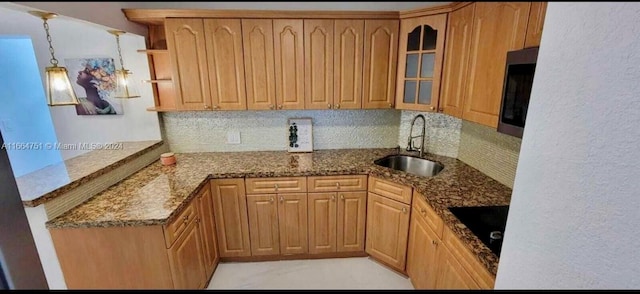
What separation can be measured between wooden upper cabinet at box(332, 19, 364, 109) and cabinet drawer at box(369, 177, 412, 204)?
25.0 inches

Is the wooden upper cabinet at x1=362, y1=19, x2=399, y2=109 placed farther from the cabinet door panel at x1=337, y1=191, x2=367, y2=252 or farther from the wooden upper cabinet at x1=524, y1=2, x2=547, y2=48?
the wooden upper cabinet at x1=524, y1=2, x2=547, y2=48

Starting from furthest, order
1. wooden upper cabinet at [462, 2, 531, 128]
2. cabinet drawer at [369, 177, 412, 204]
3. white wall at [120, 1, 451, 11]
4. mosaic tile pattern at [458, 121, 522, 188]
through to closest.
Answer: cabinet drawer at [369, 177, 412, 204] < mosaic tile pattern at [458, 121, 522, 188] < wooden upper cabinet at [462, 2, 531, 128] < white wall at [120, 1, 451, 11]

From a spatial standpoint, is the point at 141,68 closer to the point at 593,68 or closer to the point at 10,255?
the point at 10,255

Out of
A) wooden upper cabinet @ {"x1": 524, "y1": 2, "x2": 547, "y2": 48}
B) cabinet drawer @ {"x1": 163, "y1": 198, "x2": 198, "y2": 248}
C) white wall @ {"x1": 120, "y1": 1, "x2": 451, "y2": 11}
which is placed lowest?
cabinet drawer @ {"x1": 163, "y1": 198, "x2": 198, "y2": 248}

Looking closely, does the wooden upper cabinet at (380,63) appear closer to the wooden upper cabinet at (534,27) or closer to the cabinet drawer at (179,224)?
the wooden upper cabinet at (534,27)

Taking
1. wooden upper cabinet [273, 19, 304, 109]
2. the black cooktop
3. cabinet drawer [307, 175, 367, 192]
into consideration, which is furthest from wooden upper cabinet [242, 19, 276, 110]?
the black cooktop

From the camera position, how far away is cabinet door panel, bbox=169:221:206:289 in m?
1.58

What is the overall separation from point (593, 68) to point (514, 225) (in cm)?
31

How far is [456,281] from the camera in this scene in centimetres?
136

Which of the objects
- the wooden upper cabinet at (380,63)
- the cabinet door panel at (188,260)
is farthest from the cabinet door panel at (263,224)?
the wooden upper cabinet at (380,63)

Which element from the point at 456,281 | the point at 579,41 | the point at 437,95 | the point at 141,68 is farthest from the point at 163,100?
the point at 579,41

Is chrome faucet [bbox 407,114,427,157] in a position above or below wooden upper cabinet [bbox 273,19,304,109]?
below

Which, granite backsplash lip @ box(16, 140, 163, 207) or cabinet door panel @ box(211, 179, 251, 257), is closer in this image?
granite backsplash lip @ box(16, 140, 163, 207)

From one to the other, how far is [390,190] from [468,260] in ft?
2.61
